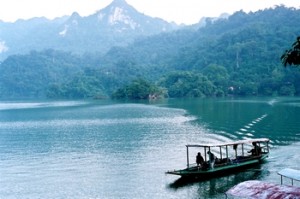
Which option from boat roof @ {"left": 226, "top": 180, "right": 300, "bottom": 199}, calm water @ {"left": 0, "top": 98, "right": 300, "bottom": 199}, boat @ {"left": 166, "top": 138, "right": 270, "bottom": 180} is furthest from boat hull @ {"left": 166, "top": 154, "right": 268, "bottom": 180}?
boat roof @ {"left": 226, "top": 180, "right": 300, "bottom": 199}

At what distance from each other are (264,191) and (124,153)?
83.2ft

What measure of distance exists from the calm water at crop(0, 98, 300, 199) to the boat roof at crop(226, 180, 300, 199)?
455 cm

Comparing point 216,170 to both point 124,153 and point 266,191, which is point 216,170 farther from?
point 124,153

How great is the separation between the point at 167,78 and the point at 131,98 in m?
21.2

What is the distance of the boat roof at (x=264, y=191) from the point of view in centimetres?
2369

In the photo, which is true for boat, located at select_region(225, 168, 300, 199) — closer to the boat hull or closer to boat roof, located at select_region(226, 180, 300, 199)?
boat roof, located at select_region(226, 180, 300, 199)

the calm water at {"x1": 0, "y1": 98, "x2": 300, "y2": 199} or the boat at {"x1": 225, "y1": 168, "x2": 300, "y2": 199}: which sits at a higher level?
the boat at {"x1": 225, "y1": 168, "x2": 300, "y2": 199}

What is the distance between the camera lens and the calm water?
109 ft

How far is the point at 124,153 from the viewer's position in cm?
4828

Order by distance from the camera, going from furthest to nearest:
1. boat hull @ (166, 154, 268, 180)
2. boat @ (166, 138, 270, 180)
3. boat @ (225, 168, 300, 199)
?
boat @ (166, 138, 270, 180)
boat hull @ (166, 154, 268, 180)
boat @ (225, 168, 300, 199)

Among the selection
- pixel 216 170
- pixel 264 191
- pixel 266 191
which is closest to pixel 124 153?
pixel 216 170

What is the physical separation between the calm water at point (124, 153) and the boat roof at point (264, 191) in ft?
14.9

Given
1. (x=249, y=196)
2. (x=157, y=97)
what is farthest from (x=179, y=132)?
(x=157, y=97)

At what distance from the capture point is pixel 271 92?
153 m
